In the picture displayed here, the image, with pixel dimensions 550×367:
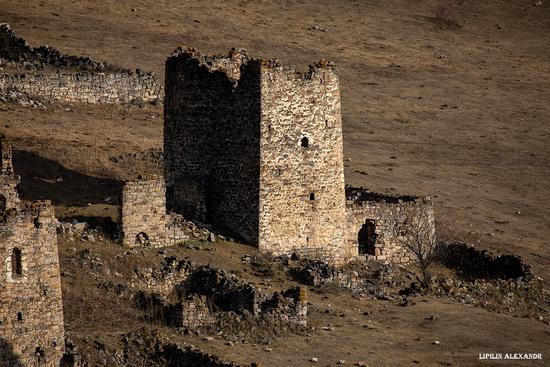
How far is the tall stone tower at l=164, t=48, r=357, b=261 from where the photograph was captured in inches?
1877

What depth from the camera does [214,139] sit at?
160 feet

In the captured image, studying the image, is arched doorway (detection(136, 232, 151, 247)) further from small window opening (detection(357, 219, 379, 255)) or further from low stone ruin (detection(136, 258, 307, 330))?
small window opening (detection(357, 219, 379, 255))

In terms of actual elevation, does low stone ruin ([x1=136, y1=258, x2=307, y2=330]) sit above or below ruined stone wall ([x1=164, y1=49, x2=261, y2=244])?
below

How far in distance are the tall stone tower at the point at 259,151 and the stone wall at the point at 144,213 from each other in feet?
7.71

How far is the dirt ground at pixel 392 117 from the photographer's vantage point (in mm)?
43969

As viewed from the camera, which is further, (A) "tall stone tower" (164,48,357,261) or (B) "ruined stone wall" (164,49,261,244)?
(B) "ruined stone wall" (164,49,261,244)

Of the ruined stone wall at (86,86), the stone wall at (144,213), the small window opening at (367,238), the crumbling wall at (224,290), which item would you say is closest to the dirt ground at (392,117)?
the ruined stone wall at (86,86)

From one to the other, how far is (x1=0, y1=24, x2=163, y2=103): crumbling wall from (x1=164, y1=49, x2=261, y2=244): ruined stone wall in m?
11.8

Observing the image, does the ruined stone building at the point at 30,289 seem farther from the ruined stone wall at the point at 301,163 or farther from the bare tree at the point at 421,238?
the bare tree at the point at 421,238

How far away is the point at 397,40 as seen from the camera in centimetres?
8400

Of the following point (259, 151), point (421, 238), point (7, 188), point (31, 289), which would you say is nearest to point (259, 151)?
point (259, 151)

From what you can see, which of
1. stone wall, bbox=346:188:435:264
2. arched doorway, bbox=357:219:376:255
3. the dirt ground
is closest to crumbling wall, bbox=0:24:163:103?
the dirt ground

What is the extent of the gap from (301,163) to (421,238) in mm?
4399

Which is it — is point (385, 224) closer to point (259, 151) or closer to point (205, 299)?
point (259, 151)
